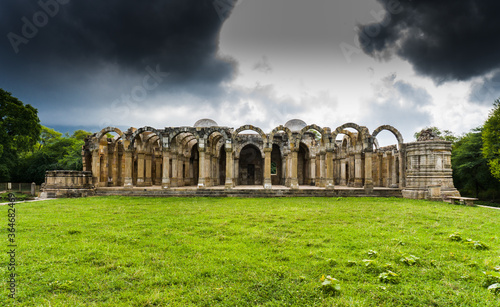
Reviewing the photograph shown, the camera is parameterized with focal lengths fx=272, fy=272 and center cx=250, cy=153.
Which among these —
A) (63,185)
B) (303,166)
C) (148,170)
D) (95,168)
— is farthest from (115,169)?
(303,166)

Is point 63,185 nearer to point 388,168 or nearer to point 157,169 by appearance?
point 157,169

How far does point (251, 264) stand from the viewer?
451cm

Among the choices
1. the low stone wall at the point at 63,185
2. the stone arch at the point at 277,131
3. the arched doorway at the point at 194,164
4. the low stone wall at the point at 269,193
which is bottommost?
the low stone wall at the point at 269,193

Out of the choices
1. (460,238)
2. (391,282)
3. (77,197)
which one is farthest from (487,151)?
(77,197)

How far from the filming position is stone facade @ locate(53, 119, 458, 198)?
50.7 feet

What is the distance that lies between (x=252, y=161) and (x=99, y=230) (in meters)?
21.0

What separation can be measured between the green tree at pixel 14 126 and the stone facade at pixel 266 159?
23.8 ft

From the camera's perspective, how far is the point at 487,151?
19.3 meters

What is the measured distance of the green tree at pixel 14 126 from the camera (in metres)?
21.7

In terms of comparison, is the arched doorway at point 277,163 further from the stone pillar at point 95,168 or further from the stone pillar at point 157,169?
the stone pillar at point 95,168

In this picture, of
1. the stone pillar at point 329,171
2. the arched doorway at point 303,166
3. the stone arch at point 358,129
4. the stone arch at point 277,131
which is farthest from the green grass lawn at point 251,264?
the arched doorway at point 303,166

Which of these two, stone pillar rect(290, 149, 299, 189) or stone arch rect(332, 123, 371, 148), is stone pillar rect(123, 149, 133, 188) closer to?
stone pillar rect(290, 149, 299, 189)

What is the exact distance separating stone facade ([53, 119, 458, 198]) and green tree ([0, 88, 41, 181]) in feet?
23.8

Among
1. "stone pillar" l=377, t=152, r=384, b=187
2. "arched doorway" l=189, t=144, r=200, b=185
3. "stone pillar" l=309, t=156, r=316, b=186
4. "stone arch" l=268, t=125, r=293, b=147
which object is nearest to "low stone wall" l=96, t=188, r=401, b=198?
"stone arch" l=268, t=125, r=293, b=147
